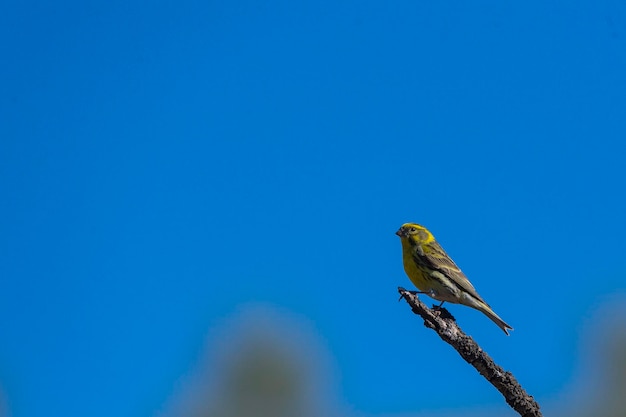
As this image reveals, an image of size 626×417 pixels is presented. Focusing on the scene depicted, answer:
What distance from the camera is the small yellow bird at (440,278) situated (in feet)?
38.4

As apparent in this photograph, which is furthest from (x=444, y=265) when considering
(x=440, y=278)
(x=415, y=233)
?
(x=415, y=233)

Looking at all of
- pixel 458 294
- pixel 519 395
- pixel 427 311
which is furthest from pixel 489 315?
pixel 519 395

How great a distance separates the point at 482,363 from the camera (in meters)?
6.93

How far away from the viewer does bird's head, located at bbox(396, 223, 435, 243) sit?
497 inches

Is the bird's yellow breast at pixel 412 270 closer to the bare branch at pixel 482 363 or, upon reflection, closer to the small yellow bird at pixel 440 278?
the small yellow bird at pixel 440 278

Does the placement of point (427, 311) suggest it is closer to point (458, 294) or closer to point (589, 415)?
point (458, 294)

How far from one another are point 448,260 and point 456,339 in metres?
5.06

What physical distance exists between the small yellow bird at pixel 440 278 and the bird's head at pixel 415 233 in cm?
23

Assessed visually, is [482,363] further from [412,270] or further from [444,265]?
[412,270]

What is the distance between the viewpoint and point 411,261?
39.9 feet

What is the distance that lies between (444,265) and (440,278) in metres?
0.22

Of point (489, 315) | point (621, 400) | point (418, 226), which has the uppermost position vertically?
point (621, 400)

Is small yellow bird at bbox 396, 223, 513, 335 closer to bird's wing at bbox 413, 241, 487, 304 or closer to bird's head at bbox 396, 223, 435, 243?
bird's wing at bbox 413, 241, 487, 304

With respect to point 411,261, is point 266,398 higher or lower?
higher
